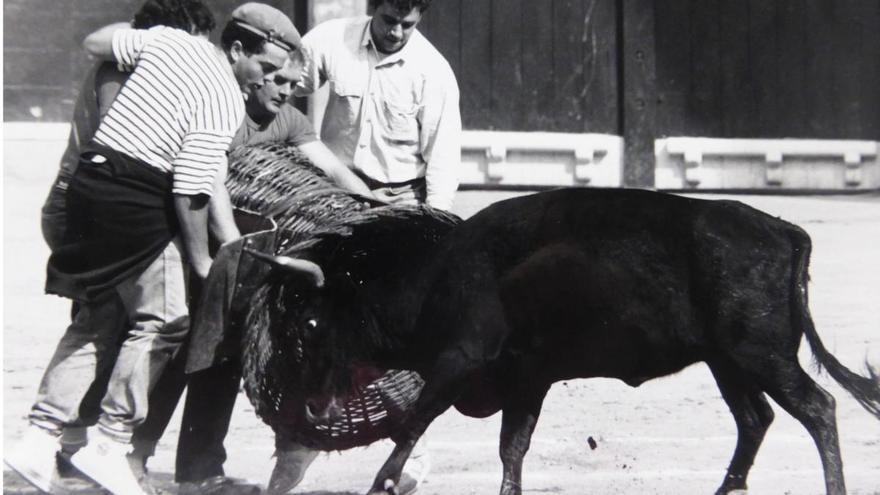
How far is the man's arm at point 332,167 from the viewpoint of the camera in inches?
215

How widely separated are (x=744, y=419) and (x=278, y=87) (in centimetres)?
186

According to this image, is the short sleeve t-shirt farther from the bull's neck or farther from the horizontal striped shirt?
the bull's neck

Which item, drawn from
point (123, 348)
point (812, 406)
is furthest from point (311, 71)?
point (812, 406)

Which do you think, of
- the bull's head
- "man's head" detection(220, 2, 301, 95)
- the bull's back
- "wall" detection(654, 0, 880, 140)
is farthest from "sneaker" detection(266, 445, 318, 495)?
"wall" detection(654, 0, 880, 140)

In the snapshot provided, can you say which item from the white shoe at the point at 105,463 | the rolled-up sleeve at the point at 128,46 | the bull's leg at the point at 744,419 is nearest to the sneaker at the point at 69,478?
Result: the white shoe at the point at 105,463

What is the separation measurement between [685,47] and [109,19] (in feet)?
13.2

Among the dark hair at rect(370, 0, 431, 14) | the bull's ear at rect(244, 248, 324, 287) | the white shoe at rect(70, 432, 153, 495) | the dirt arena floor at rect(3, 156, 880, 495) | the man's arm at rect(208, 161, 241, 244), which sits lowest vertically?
the dirt arena floor at rect(3, 156, 880, 495)

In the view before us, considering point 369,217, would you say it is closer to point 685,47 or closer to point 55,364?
point 55,364

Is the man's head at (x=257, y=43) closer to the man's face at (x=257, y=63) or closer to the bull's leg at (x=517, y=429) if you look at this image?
the man's face at (x=257, y=63)

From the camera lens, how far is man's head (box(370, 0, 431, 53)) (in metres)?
5.59

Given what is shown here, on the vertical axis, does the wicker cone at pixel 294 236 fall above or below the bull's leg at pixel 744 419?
above

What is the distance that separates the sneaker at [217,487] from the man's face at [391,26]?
1643 mm

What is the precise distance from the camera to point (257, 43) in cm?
502

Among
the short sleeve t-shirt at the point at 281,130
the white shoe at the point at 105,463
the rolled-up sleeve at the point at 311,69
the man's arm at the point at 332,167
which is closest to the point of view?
the white shoe at the point at 105,463
